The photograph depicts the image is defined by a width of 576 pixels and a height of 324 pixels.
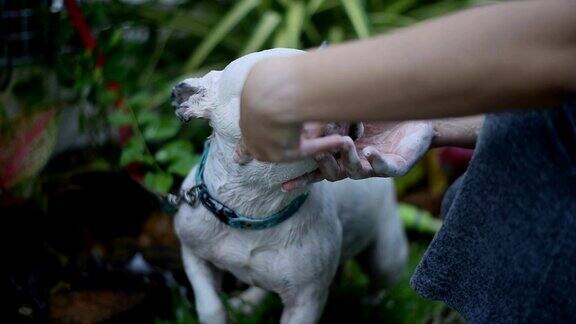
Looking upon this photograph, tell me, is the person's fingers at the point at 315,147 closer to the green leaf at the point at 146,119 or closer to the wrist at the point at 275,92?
the wrist at the point at 275,92


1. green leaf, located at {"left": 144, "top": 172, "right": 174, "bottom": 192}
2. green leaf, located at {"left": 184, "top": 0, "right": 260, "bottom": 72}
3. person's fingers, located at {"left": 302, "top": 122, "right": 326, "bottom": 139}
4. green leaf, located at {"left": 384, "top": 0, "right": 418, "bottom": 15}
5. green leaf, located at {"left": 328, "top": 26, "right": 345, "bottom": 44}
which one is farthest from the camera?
green leaf, located at {"left": 384, "top": 0, "right": 418, "bottom": 15}

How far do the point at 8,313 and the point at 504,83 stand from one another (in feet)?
4.69

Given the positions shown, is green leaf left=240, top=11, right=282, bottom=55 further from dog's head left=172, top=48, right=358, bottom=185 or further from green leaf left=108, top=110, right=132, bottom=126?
dog's head left=172, top=48, right=358, bottom=185

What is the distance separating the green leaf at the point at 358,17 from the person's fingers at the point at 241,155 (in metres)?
1.21

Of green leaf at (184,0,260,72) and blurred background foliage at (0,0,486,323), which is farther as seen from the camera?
green leaf at (184,0,260,72)

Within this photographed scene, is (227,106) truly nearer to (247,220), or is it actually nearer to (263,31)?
(247,220)

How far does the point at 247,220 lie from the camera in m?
1.40

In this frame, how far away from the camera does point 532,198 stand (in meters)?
1.15

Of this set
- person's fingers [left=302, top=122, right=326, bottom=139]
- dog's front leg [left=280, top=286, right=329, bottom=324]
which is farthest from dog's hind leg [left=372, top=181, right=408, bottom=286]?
person's fingers [left=302, top=122, right=326, bottom=139]

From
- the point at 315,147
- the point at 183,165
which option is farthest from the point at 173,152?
the point at 315,147

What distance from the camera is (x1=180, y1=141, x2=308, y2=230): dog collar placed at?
140 cm

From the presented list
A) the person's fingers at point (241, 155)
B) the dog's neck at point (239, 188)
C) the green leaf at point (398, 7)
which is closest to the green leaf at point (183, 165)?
the dog's neck at point (239, 188)

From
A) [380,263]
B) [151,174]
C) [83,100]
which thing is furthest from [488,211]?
[83,100]

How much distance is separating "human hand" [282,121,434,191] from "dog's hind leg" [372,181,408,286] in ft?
1.80
